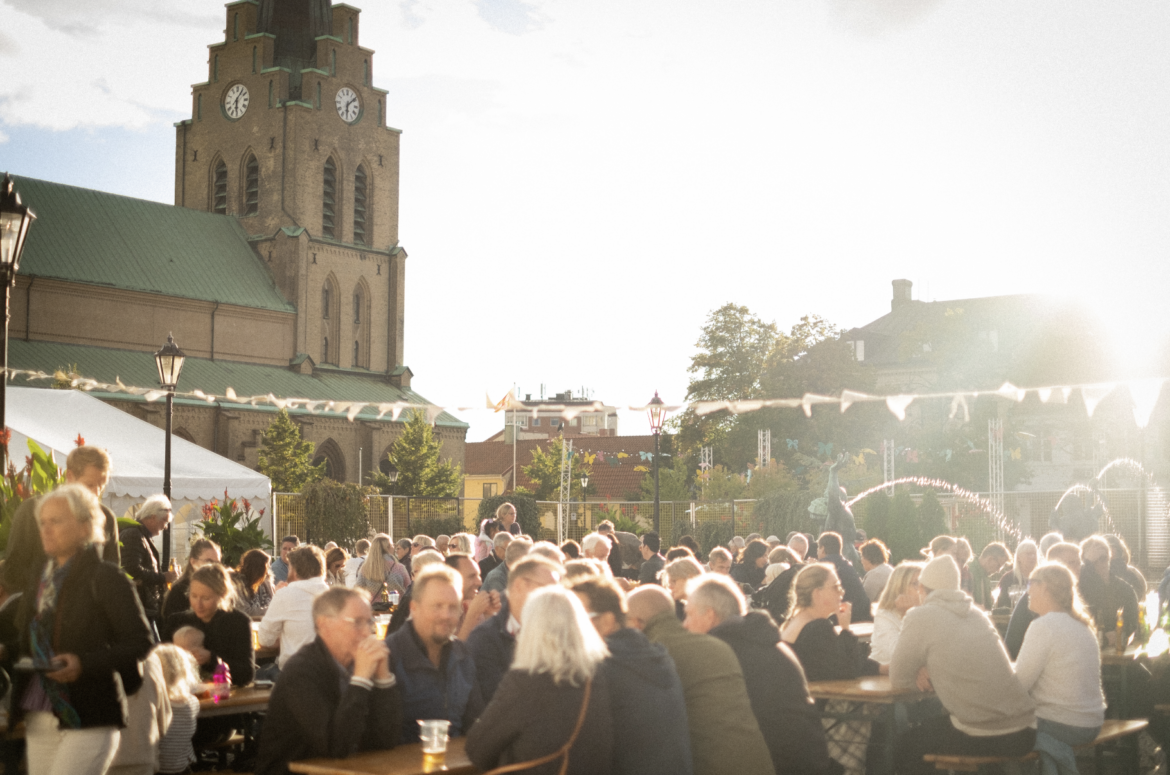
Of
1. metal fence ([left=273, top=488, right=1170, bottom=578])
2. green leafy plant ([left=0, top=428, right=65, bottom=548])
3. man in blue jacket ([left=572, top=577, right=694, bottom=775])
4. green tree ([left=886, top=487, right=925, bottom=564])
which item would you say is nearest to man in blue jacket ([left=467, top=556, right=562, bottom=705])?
man in blue jacket ([left=572, top=577, right=694, bottom=775])

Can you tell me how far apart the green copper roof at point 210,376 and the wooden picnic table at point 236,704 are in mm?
41013

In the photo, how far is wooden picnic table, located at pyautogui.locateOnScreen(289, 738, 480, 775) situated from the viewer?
16.5 feet

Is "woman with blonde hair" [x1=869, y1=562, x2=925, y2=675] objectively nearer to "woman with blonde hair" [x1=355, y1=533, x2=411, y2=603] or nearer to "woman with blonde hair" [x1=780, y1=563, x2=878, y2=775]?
"woman with blonde hair" [x1=780, y1=563, x2=878, y2=775]

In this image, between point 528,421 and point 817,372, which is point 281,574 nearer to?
point 817,372

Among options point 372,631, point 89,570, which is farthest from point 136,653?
point 372,631

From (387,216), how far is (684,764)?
205ft

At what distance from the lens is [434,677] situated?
5.96 metres

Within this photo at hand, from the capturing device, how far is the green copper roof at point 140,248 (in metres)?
53.9

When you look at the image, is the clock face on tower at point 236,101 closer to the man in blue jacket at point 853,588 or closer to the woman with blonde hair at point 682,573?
the man in blue jacket at point 853,588

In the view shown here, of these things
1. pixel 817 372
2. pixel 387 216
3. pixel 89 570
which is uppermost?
pixel 387 216

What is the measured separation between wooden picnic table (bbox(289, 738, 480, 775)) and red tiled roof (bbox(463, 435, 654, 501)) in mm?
63907

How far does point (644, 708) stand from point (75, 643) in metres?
2.35

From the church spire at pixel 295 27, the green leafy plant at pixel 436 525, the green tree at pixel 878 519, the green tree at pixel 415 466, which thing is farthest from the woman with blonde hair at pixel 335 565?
the church spire at pixel 295 27

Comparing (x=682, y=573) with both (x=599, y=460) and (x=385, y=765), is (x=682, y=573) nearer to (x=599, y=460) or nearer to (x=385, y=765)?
(x=385, y=765)
